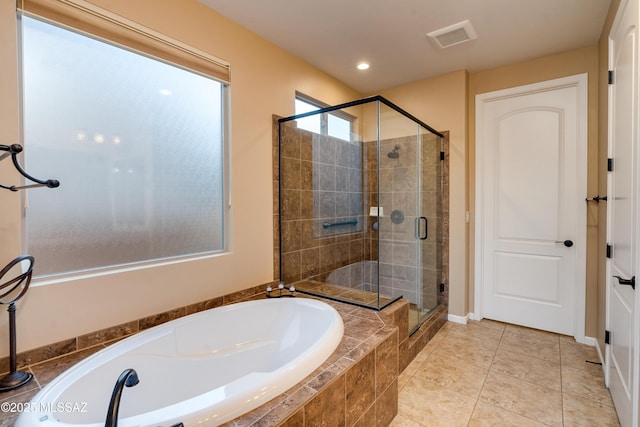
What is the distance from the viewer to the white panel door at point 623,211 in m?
1.50

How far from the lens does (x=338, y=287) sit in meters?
2.71

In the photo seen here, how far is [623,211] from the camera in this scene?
5.55 ft

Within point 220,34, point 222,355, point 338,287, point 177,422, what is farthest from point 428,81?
point 177,422

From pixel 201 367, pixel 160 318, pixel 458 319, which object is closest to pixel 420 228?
pixel 458 319

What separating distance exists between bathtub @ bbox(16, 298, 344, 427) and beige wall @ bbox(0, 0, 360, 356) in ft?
0.76

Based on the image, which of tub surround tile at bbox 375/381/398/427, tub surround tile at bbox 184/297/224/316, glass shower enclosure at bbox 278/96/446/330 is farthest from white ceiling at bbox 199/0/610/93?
tub surround tile at bbox 375/381/398/427

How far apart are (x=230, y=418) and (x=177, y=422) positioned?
0.57 ft

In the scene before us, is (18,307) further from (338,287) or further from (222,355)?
(338,287)

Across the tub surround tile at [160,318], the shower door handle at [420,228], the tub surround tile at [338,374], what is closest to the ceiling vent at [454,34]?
the shower door handle at [420,228]

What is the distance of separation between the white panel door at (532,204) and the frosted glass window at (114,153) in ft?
9.05

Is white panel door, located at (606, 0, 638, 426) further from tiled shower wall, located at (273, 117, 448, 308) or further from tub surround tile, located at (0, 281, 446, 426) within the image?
tiled shower wall, located at (273, 117, 448, 308)

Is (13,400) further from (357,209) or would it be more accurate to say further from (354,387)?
(357,209)

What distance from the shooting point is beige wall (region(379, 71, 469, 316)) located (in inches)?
123

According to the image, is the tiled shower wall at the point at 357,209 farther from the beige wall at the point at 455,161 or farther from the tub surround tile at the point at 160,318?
the tub surround tile at the point at 160,318
